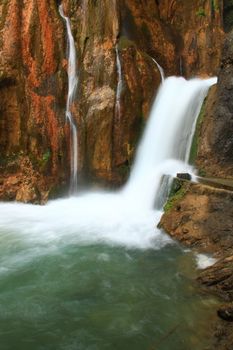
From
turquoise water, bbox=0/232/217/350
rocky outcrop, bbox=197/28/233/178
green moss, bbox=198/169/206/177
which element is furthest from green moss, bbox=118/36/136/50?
turquoise water, bbox=0/232/217/350

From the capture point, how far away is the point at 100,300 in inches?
233

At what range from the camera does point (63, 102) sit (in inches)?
488

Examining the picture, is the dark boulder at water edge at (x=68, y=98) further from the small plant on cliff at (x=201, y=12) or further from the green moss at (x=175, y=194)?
the small plant on cliff at (x=201, y=12)

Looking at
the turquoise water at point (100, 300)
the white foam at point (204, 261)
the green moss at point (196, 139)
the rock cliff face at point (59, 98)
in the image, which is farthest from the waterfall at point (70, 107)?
the white foam at point (204, 261)

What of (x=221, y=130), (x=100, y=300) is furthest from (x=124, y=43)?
(x=100, y=300)

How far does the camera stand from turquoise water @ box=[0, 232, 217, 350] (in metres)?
4.97

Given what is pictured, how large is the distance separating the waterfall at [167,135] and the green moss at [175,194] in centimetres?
155

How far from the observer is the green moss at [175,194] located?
9180mm

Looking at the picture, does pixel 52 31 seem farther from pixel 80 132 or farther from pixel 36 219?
pixel 36 219

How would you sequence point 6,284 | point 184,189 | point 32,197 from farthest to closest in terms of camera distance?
point 32,197 < point 184,189 < point 6,284

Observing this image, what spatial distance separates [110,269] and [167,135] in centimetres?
600

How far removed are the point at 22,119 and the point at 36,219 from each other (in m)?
3.77

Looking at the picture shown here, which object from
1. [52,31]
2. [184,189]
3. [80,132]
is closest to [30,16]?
[52,31]

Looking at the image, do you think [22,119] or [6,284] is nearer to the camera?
[6,284]
